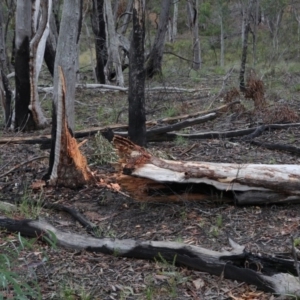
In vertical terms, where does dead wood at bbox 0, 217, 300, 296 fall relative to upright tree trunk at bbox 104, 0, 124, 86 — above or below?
below

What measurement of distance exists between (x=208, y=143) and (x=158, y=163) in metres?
2.55

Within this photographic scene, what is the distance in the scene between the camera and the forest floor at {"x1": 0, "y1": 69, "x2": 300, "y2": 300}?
385cm

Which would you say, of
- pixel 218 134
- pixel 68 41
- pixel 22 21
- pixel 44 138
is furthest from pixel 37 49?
pixel 68 41

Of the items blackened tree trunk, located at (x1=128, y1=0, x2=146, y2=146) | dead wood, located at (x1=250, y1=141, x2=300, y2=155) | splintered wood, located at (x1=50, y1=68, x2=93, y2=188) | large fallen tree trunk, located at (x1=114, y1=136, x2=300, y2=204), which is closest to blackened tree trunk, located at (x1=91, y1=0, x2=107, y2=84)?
dead wood, located at (x1=250, y1=141, x2=300, y2=155)

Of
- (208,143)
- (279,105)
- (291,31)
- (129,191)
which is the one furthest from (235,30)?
(129,191)

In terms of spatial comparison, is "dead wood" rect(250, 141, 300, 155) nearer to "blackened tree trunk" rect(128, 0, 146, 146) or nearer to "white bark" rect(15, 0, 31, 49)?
"blackened tree trunk" rect(128, 0, 146, 146)

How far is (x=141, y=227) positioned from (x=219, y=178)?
32.1 inches

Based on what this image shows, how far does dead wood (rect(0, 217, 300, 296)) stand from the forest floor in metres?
0.05

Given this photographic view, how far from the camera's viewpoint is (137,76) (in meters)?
6.54

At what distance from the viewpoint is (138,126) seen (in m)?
6.74

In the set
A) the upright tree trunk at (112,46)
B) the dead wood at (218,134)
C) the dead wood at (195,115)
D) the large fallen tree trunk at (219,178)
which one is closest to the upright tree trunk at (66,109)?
the large fallen tree trunk at (219,178)

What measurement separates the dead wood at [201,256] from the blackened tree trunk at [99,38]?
10737mm

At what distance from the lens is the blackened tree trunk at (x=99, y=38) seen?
50.0 feet

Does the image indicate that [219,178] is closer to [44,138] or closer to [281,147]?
[281,147]
